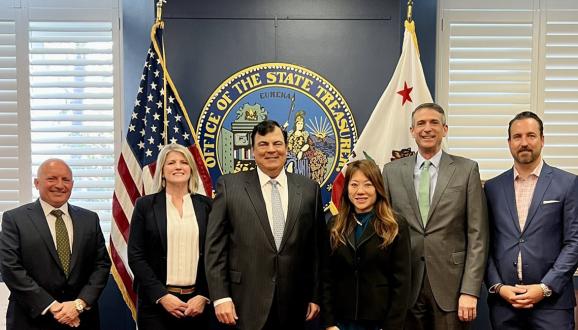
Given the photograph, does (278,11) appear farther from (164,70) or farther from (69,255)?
(69,255)

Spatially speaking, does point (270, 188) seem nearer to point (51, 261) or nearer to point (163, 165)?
point (163, 165)

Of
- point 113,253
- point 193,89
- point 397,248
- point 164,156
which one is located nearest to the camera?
point 397,248

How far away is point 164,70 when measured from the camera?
3.26 m

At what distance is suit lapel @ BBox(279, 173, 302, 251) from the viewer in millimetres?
2393

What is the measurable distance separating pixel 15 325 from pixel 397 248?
202cm

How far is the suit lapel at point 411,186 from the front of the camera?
8.29 feet

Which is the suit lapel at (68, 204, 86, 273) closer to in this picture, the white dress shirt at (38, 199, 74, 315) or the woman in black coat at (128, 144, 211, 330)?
the white dress shirt at (38, 199, 74, 315)

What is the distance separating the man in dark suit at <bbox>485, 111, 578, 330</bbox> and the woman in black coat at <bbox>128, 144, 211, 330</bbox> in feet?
5.07

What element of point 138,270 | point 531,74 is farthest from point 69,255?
point 531,74

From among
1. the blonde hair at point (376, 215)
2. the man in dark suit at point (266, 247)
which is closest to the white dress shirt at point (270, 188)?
the man in dark suit at point (266, 247)

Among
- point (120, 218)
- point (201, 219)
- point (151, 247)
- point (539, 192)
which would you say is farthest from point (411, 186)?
point (120, 218)

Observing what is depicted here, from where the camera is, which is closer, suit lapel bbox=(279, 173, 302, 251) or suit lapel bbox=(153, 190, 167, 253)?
suit lapel bbox=(279, 173, 302, 251)

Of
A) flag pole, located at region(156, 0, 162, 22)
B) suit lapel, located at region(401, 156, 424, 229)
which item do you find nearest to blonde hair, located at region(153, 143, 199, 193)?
flag pole, located at region(156, 0, 162, 22)

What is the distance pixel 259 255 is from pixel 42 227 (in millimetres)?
1197
